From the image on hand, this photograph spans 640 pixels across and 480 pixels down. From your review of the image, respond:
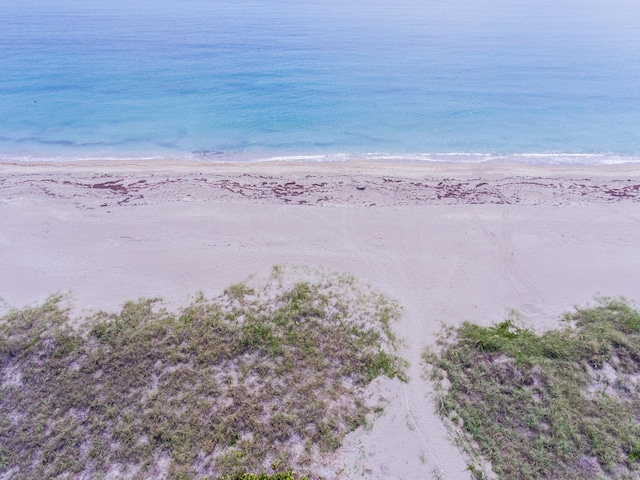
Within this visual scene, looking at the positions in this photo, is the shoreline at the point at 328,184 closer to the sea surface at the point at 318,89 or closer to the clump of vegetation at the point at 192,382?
the sea surface at the point at 318,89

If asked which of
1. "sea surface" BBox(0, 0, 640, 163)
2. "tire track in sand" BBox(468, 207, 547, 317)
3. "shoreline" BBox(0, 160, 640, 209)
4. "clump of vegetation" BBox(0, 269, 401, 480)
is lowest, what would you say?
"clump of vegetation" BBox(0, 269, 401, 480)

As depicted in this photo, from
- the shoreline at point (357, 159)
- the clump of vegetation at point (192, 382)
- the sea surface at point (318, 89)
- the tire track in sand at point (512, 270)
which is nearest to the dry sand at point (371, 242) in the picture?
the tire track in sand at point (512, 270)

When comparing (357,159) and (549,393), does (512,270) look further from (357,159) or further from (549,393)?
(357,159)

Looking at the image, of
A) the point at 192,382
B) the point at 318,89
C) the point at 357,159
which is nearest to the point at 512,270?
the point at 192,382

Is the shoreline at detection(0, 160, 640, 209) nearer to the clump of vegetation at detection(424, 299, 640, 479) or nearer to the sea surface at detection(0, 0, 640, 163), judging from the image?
the sea surface at detection(0, 0, 640, 163)

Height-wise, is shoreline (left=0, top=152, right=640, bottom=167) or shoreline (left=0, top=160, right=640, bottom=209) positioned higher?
shoreline (left=0, top=152, right=640, bottom=167)

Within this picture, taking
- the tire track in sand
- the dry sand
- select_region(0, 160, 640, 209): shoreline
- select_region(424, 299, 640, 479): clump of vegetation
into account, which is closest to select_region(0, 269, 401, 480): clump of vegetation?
the dry sand
